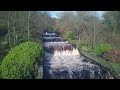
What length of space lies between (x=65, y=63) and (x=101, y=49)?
84 centimetres

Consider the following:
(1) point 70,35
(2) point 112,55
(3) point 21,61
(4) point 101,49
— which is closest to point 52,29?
(1) point 70,35

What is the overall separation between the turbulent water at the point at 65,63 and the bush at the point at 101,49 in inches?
10.9

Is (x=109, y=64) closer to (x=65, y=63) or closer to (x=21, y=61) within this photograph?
(x=65, y=63)

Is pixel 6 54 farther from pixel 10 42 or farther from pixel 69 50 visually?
pixel 69 50

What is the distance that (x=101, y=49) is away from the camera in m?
7.56

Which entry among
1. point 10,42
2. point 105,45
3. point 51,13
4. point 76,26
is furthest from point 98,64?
point 10,42

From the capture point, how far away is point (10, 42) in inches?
293

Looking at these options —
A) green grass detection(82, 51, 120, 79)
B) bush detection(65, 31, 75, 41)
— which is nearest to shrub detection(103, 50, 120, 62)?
green grass detection(82, 51, 120, 79)

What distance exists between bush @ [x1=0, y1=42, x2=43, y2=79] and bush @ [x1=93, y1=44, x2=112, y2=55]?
1214 millimetres

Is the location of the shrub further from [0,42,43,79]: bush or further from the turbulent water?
[0,42,43,79]: bush

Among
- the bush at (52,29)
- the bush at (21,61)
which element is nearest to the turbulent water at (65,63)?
the bush at (52,29)

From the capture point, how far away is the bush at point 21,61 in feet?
23.9

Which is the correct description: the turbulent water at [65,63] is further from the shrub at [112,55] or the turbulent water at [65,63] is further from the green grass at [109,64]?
the shrub at [112,55]

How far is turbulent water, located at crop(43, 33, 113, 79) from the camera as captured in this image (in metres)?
7.43
